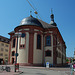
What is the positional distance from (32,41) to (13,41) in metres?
9.60

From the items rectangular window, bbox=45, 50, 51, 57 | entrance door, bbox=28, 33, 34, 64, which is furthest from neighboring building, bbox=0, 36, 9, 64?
rectangular window, bbox=45, 50, 51, 57

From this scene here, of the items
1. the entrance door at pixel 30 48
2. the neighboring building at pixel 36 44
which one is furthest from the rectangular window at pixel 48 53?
the entrance door at pixel 30 48

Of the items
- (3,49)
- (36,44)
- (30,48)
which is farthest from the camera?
(3,49)

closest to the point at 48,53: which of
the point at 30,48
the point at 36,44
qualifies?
the point at 36,44

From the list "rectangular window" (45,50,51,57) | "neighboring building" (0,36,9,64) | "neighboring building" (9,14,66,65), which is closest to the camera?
"neighboring building" (9,14,66,65)

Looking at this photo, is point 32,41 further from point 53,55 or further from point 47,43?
point 53,55

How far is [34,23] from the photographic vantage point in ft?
129

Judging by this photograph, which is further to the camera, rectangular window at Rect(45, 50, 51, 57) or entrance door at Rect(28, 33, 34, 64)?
rectangular window at Rect(45, 50, 51, 57)

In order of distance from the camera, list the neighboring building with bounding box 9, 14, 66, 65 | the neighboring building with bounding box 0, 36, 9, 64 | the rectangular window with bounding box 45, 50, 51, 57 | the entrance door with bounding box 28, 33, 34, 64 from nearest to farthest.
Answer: the entrance door with bounding box 28, 33, 34, 64
the neighboring building with bounding box 9, 14, 66, 65
the rectangular window with bounding box 45, 50, 51, 57
the neighboring building with bounding box 0, 36, 9, 64

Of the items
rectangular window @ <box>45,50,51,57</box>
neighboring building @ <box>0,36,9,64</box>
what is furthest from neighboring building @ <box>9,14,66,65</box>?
neighboring building @ <box>0,36,9,64</box>

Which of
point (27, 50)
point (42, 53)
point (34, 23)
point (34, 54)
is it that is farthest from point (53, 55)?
point (34, 23)

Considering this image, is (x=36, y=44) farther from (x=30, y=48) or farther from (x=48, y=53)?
(x=48, y=53)

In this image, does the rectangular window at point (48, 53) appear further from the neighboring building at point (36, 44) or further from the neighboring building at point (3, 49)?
the neighboring building at point (3, 49)

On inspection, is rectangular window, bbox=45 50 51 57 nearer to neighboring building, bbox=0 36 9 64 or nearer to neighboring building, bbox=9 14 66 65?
neighboring building, bbox=9 14 66 65
